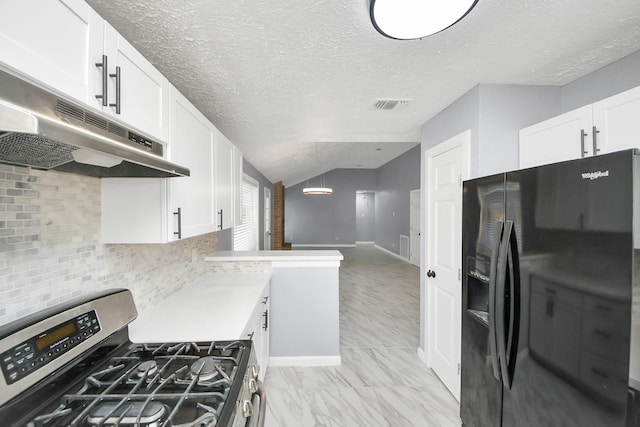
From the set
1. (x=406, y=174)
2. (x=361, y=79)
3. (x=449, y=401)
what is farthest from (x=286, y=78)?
(x=406, y=174)

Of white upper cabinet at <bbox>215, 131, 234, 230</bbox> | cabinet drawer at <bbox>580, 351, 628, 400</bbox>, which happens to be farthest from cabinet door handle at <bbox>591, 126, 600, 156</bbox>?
white upper cabinet at <bbox>215, 131, 234, 230</bbox>

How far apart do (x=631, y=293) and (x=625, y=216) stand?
232 millimetres

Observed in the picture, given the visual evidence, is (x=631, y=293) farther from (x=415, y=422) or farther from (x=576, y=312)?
(x=415, y=422)

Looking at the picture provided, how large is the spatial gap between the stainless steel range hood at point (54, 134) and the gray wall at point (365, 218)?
11.7 meters

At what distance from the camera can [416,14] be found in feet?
3.09

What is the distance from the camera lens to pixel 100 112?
88 cm

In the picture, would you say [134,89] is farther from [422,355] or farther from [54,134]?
[422,355]

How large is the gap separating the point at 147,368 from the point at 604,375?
1.59 metres

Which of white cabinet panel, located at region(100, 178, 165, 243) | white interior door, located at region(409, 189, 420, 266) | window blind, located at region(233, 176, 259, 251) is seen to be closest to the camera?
white cabinet panel, located at region(100, 178, 165, 243)

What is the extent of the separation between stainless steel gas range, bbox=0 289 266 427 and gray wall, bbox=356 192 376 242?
37.7 ft

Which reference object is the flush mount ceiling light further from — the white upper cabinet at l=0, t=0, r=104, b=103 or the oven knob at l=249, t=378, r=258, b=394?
the oven knob at l=249, t=378, r=258, b=394

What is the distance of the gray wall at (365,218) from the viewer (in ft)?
41.2

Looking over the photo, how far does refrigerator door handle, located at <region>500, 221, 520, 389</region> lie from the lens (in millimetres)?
1283

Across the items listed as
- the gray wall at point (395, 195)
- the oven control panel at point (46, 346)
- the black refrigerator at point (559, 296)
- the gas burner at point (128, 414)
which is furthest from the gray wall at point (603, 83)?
the gray wall at point (395, 195)
